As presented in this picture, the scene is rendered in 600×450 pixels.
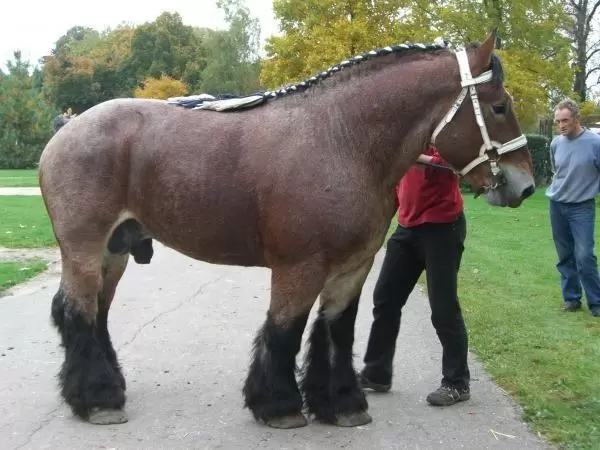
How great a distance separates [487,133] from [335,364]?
67.0 inches

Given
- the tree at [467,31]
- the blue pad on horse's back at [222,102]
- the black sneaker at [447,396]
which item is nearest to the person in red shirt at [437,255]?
the black sneaker at [447,396]

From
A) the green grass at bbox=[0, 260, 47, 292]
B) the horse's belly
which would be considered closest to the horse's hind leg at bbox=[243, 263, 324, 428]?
the horse's belly

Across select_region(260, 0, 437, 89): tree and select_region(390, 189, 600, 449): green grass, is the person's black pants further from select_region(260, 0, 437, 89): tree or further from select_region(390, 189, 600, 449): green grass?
select_region(260, 0, 437, 89): tree

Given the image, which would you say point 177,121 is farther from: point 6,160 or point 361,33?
point 6,160

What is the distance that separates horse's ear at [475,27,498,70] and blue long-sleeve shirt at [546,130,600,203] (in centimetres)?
428

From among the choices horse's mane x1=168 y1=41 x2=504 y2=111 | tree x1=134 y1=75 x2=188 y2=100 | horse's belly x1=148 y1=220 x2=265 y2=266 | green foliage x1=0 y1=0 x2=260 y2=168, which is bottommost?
horse's belly x1=148 y1=220 x2=265 y2=266

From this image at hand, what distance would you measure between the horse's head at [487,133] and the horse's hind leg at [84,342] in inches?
88.9

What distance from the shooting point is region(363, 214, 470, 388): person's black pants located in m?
4.60

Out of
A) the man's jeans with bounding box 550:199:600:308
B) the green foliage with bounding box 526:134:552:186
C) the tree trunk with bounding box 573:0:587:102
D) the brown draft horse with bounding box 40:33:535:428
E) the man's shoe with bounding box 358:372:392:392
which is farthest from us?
the tree trunk with bounding box 573:0:587:102

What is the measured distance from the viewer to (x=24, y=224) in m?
14.8

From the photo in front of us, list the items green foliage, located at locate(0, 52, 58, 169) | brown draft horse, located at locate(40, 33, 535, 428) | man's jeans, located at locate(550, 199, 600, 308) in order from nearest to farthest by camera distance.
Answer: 1. brown draft horse, located at locate(40, 33, 535, 428)
2. man's jeans, located at locate(550, 199, 600, 308)
3. green foliage, located at locate(0, 52, 58, 169)

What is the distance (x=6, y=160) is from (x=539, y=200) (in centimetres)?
3306

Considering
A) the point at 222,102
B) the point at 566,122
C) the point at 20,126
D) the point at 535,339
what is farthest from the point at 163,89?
the point at 222,102

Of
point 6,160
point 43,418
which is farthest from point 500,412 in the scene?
point 6,160
